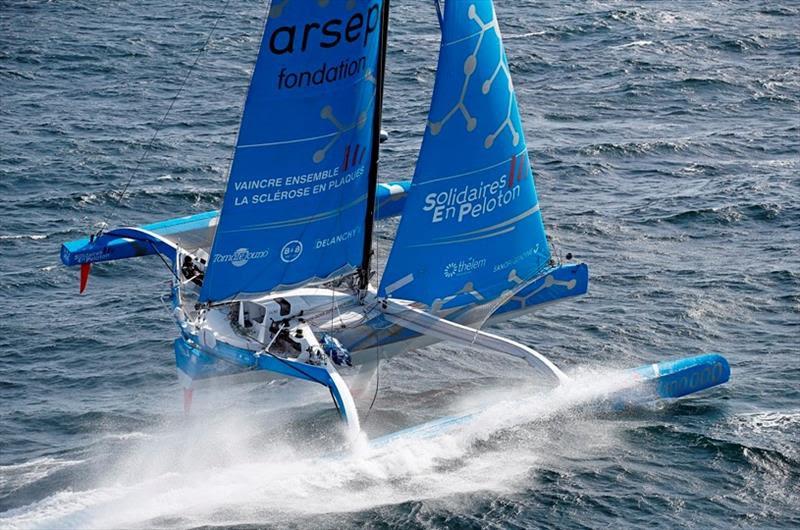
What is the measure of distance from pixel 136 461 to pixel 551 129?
2538 centimetres

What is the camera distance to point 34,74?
57844 mm

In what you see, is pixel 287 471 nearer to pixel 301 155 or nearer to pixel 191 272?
pixel 301 155

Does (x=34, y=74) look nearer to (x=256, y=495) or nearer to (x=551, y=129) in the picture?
(x=551, y=129)

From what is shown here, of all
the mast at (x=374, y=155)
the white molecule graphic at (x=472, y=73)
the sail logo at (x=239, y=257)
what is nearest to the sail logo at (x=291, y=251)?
the sail logo at (x=239, y=257)

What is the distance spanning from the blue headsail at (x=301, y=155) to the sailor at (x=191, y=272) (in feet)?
8.31

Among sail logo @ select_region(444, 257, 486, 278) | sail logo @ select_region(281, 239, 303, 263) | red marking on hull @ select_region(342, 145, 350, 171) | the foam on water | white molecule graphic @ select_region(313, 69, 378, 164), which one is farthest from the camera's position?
sail logo @ select_region(444, 257, 486, 278)

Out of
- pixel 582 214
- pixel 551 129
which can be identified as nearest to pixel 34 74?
pixel 551 129

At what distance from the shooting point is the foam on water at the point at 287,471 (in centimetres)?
2798

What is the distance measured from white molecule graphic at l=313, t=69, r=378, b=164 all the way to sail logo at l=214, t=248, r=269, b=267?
2316 mm

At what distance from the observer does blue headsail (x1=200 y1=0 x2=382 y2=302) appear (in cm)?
2877

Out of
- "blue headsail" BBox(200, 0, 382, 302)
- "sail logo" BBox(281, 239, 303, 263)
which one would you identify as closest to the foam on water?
"blue headsail" BBox(200, 0, 382, 302)

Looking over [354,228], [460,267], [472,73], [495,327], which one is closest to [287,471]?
[354,228]

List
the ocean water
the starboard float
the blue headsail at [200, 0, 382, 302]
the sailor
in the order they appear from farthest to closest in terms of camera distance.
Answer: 1. the sailor
2. the starboard float
3. the ocean water
4. the blue headsail at [200, 0, 382, 302]

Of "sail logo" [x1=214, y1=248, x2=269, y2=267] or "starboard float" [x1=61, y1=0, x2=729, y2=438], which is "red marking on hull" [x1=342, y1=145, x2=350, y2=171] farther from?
"sail logo" [x1=214, y1=248, x2=269, y2=267]
